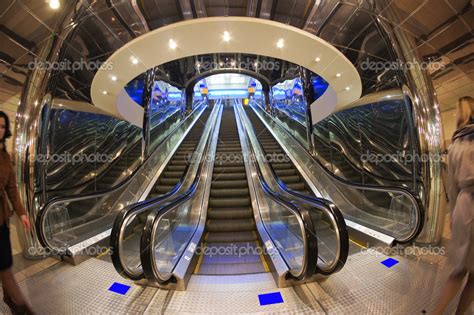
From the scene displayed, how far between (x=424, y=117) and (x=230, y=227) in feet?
11.6

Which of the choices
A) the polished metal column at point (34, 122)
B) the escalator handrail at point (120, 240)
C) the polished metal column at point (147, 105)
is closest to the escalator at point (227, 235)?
the escalator handrail at point (120, 240)

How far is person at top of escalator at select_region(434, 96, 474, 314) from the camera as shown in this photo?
133 centimetres

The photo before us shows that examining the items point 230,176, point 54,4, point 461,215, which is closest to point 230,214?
point 230,176

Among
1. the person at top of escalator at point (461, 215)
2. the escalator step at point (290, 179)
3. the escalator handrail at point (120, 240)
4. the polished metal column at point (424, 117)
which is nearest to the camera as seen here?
the person at top of escalator at point (461, 215)

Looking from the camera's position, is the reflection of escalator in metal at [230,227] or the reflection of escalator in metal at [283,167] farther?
the reflection of escalator in metal at [283,167]

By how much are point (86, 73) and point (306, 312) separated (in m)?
5.16

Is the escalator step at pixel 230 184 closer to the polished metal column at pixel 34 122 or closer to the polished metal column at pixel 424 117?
the polished metal column at pixel 34 122

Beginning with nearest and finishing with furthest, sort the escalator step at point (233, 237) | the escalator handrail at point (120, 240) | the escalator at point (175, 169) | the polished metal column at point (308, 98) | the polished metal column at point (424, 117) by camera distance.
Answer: the escalator handrail at point (120, 240) < the polished metal column at point (424, 117) < the escalator step at point (233, 237) < the escalator at point (175, 169) < the polished metal column at point (308, 98)

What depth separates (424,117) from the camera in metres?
3.15

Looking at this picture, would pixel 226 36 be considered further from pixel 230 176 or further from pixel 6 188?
pixel 6 188

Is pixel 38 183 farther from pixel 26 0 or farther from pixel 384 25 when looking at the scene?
pixel 384 25

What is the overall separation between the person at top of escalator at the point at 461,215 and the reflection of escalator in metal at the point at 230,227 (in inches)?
71.6

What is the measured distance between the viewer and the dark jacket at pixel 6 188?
1.36 metres

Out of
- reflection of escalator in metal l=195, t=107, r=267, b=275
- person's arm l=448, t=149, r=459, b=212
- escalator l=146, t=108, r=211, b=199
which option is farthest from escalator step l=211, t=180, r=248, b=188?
person's arm l=448, t=149, r=459, b=212
